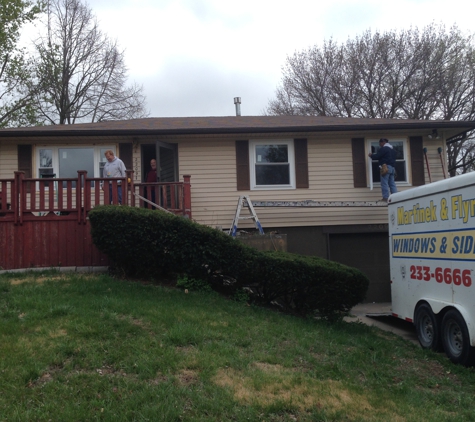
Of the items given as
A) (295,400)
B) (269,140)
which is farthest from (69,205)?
(295,400)

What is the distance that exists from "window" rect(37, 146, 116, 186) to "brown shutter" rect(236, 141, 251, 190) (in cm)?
328

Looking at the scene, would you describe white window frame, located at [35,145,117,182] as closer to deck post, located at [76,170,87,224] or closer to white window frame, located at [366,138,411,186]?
deck post, located at [76,170,87,224]

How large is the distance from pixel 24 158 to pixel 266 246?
670 centimetres

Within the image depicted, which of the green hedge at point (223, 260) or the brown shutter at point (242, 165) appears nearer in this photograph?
the green hedge at point (223, 260)

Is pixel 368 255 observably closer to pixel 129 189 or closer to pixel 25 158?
pixel 129 189

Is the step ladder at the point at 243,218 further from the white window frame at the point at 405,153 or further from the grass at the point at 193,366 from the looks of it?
the grass at the point at 193,366

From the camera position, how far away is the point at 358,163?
13141mm

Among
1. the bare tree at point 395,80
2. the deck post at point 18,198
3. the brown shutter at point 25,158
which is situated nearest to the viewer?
the deck post at point 18,198

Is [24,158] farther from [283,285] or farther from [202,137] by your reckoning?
[283,285]

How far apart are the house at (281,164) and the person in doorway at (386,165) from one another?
551mm

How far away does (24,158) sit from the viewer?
12.5 m

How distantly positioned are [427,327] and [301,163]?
A: 621 cm

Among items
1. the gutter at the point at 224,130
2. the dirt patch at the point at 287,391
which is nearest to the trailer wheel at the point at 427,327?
the dirt patch at the point at 287,391

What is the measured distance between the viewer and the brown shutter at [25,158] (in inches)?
488
